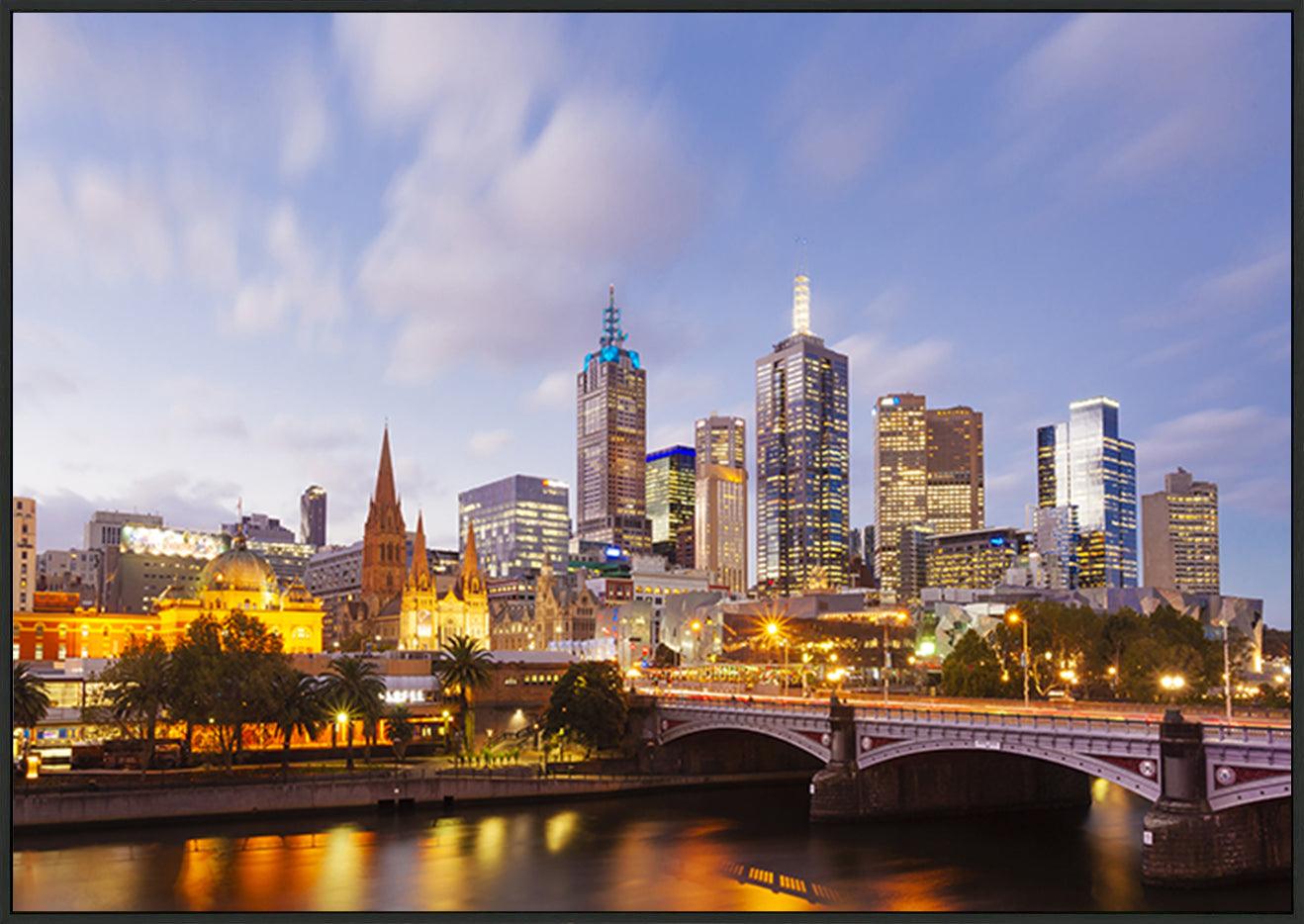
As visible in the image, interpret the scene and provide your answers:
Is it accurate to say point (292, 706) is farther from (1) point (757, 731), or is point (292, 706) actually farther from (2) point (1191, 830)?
(2) point (1191, 830)

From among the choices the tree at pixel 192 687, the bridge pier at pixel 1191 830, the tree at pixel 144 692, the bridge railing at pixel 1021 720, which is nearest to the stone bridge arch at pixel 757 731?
the bridge railing at pixel 1021 720

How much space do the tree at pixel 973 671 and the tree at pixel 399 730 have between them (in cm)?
4534

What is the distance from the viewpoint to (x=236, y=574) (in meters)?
150

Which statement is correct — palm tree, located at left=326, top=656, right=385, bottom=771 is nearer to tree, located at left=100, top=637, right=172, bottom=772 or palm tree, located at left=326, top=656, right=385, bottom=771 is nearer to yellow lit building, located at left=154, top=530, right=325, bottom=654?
tree, located at left=100, top=637, right=172, bottom=772

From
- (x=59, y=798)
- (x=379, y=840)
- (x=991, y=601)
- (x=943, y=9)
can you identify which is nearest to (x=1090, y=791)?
(x=379, y=840)

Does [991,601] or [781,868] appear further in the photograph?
[991,601]

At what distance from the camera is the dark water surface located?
5634 centimetres

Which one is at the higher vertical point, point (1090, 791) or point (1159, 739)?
point (1159, 739)

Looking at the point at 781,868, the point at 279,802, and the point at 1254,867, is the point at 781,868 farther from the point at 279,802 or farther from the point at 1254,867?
the point at 279,802

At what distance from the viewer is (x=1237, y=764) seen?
177ft

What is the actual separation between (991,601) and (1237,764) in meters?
148

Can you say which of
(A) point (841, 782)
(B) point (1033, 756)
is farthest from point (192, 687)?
(B) point (1033, 756)

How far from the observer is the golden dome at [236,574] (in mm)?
149125

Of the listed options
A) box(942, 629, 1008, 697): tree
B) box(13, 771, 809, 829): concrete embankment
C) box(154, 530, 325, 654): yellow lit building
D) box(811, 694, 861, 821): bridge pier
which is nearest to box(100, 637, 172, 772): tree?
box(13, 771, 809, 829): concrete embankment
